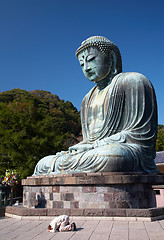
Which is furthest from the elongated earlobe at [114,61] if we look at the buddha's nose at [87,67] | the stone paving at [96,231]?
the stone paving at [96,231]

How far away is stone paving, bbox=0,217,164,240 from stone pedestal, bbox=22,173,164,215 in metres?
0.40

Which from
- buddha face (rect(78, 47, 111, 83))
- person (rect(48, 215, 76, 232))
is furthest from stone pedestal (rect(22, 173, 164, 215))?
buddha face (rect(78, 47, 111, 83))

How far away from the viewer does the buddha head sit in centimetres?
699

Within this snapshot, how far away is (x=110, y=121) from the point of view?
620 centimetres

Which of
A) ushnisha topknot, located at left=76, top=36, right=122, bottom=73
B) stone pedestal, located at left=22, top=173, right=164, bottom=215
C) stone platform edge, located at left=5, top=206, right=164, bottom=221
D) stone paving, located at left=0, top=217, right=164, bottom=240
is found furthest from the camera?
ushnisha topknot, located at left=76, top=36, right=122, bottom=73

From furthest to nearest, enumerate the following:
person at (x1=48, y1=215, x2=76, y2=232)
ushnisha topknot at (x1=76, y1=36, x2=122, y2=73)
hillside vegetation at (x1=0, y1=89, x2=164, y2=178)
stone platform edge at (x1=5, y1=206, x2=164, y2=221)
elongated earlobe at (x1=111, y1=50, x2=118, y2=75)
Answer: hillside vegetation at (x1=0, y1=89, x2=164, y2=178), elongated earlobe at (x1=111, y1=50, x2=118, y2=75), ushnisha topknot at (x1=76, y1=36, x2=122, y2=73), stone platform edge at (x1=5, y1=206, x2=164, y2=221), person at (x1=48, y1=215, x2=76, y2=232)

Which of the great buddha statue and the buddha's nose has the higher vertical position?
the buddha's nose

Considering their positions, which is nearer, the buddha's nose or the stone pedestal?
the stone pedestal

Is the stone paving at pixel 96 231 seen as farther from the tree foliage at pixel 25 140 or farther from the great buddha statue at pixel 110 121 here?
the tree foliage at pixel 25 140

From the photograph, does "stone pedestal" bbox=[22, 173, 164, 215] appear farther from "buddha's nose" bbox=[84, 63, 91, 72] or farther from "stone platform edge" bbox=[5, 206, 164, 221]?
"buddha's nose" bbox=[84, 63, 91, 72]

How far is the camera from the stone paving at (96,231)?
3.06 m

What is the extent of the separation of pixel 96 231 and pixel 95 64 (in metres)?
Result: 4.90

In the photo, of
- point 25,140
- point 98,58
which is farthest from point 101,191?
point 25,140

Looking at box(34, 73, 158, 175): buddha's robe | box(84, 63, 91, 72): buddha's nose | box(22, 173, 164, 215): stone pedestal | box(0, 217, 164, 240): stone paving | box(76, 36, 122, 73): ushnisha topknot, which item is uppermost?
box(76, 36, 122, 73): ushnisha topknot
